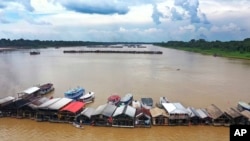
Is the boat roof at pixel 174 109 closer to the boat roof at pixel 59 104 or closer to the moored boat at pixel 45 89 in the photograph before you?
the boat roof at pixel 59 104

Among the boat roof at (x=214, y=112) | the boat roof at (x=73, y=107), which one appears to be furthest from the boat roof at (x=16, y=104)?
the boat roof at (x=214, y=112)

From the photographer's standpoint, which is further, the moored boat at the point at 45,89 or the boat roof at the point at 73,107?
the moored boat at the point at 45,89

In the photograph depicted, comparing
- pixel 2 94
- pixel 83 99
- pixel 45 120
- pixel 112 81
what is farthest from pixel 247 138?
pixel 112 81

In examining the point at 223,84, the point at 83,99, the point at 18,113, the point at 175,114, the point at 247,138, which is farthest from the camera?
the point at 223,84

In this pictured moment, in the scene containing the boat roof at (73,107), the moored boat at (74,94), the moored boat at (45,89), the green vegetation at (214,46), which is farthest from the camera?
the green vegetation at (214,46)

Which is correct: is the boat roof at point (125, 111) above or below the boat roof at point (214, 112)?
above

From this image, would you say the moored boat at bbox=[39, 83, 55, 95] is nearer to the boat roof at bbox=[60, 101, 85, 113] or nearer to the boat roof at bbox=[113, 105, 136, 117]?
the boat roof at bbox=[60, 101, 85, 113]

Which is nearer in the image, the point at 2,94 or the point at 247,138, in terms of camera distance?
the point at 247,138

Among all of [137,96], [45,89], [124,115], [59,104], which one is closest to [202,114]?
[124,115]

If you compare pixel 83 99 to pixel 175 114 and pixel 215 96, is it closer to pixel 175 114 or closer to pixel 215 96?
pixel 175 114

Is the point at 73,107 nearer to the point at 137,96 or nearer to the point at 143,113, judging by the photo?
the point at 143,113

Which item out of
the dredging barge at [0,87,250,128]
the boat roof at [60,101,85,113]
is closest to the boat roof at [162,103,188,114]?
the dredging barge at [0,87,250,128]
